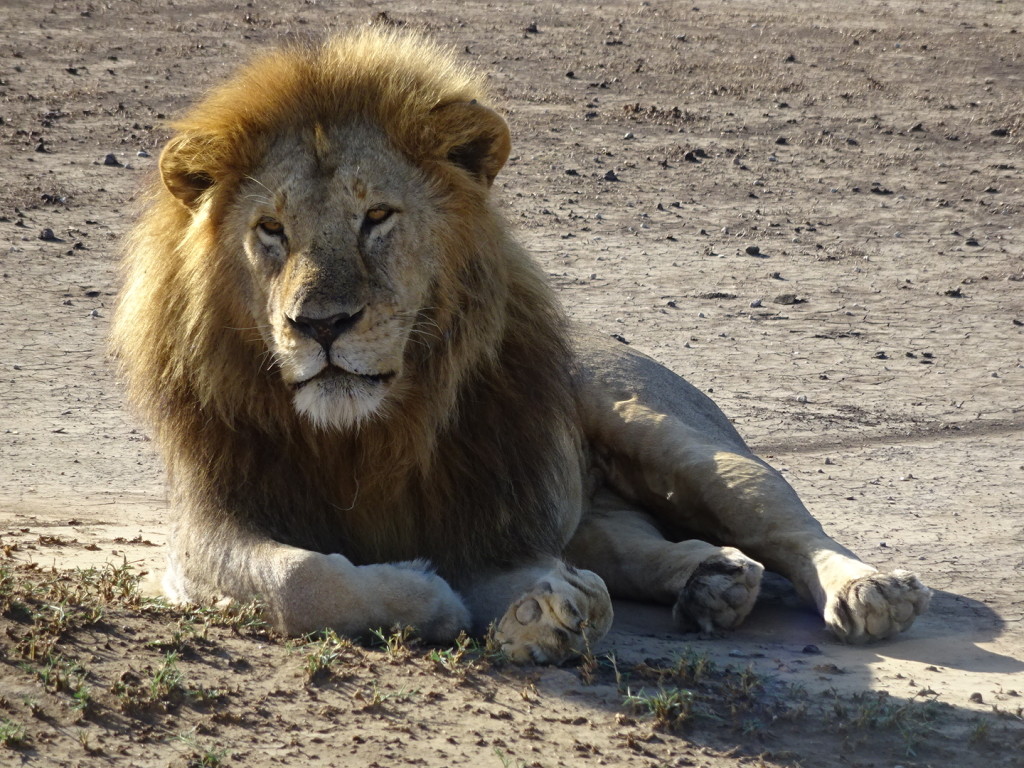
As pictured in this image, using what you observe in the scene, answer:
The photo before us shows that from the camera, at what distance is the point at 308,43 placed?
12.8 ft

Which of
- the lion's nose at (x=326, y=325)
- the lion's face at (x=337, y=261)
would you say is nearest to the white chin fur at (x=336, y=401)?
the lion's face at (x=337, y=261)

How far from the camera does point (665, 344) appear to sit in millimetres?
7082

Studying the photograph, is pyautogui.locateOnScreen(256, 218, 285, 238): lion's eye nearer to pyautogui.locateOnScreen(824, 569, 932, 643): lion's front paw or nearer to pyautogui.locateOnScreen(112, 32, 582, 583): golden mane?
pyautogui.locateOnScreen(112, 32, 582, 583): golden mane

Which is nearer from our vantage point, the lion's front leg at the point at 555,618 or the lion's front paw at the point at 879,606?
the lion's front leg at the point at 555,618

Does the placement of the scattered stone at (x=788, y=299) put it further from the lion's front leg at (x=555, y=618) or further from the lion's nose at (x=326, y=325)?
the lion's nose at (x=326, y=325)

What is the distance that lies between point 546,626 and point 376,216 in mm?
974

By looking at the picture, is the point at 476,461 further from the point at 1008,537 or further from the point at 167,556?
the point at 1008,537

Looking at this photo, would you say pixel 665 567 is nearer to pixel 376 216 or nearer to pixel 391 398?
pixel 391 398

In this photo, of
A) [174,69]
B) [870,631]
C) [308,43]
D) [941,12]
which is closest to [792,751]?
[870,631]

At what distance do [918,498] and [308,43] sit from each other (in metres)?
2.68

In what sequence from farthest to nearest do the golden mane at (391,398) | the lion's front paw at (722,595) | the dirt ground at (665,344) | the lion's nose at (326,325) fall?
the lion's front paw at (722,595)
the golden mane at (391,398)
the lion's nose at (326,325)
the dirt ground at (665,344)

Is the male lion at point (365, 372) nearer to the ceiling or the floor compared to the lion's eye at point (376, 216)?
nearer to the floor

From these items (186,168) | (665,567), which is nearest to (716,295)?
(665,567)

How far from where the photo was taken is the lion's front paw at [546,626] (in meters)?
3.38
